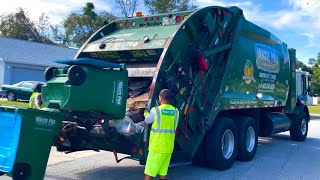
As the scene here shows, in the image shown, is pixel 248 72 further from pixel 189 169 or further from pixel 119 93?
pixel 119 93

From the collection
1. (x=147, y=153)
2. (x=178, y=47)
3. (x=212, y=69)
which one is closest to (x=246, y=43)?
(x=212, y=69)

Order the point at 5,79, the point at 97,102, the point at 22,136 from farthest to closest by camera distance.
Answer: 1. the point at 5,79
2. the point at 97,102
3. the point at 22,136

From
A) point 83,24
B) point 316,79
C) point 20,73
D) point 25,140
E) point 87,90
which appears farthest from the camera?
point 316,79

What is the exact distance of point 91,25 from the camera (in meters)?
54.8

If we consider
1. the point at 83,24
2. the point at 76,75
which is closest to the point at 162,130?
the point at 76,75

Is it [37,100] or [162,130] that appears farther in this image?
[37,100]

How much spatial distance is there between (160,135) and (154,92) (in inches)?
31.8

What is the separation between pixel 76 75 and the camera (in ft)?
18.0

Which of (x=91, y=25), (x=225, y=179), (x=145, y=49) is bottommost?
(x=225, y=179)

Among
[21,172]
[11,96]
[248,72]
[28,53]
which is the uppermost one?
[28,53]

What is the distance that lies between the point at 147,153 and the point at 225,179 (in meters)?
1.92

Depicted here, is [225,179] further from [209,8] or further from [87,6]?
[87,6]

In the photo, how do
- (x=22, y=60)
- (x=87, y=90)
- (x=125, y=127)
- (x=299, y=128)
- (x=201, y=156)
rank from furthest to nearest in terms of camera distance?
(x=22, y=60) < (x=299, y=128) < (x=201, y=156) < (x=125, y=127) < (x=87, y=90)

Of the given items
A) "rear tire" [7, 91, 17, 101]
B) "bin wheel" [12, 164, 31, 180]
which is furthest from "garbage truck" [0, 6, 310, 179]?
"rear tire" [7, 91, 17, 101]
